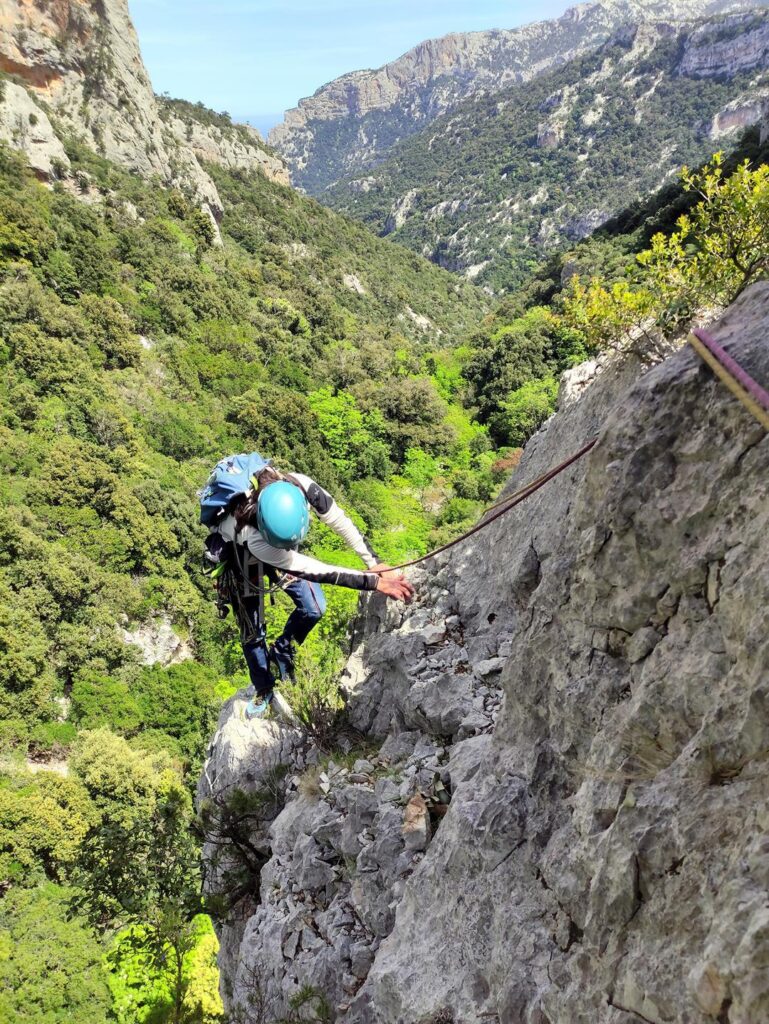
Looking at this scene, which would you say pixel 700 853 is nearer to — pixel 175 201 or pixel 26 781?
pixel 26 781

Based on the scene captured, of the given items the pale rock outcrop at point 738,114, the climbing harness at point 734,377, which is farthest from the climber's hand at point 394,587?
the pale rock outcrop at point 738,114

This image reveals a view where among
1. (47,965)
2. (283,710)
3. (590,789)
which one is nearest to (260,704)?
(283,710)

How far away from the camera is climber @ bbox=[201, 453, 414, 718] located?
4363mm

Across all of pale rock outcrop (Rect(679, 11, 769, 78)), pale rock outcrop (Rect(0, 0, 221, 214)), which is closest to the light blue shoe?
pale rock outcrop (Rect(0, 0, 221, 214))

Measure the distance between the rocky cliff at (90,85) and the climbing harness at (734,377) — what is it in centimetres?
5052

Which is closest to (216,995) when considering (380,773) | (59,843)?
(59,843)

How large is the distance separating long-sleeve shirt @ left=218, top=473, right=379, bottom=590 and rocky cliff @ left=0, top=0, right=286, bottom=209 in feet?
157

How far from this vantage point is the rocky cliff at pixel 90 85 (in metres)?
46.9

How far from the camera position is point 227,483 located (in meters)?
4.71

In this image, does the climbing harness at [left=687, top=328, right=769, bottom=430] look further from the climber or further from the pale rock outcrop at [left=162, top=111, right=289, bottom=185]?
the pale rock outcrop at [left=162, top=111, right=289, bottom=185]

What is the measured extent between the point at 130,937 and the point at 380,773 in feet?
13.5

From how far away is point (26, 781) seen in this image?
19.3 metres

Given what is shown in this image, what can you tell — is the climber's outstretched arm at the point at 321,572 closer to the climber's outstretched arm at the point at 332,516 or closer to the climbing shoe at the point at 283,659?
the climber's outstretched arm at the point at 332,516

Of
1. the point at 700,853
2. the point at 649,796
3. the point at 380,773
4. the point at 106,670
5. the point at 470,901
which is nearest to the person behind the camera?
the point at 700,853
